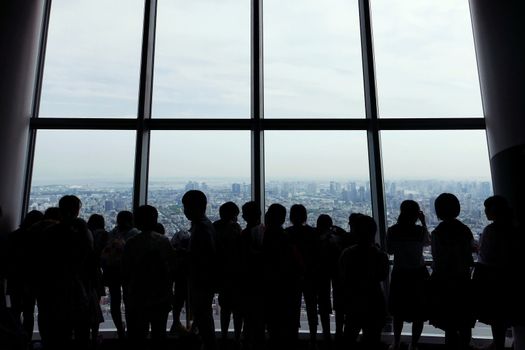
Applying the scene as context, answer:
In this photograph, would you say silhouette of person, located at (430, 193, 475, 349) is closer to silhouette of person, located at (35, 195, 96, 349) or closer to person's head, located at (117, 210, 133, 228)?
silhouette of person, located at (35, 195, 96, 349)

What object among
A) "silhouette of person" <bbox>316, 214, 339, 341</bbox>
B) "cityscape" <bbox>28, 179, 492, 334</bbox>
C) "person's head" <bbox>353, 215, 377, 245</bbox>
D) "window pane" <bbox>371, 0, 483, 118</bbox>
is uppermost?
"window pane" <bbox>371, 0, 483, 118</bbox>

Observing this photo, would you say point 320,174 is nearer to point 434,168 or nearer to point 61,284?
point 434,168

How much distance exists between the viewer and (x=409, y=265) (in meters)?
2.69

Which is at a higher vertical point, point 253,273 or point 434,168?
point 434,168

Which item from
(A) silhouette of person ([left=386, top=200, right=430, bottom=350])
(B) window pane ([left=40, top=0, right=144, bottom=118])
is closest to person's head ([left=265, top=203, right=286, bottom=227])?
(A) silhouette of person ([left=386, top=200, right=430, bottom=350])

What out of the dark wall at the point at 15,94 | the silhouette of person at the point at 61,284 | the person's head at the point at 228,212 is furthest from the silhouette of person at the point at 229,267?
the dark wall at the point at 15,94

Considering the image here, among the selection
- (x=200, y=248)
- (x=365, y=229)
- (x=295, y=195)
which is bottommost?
(x=200, y=248)

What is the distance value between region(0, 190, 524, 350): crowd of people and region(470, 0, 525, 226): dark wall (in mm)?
723

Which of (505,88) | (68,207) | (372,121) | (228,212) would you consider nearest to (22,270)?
(68,207)

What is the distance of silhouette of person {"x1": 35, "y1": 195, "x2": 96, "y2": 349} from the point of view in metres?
1.98

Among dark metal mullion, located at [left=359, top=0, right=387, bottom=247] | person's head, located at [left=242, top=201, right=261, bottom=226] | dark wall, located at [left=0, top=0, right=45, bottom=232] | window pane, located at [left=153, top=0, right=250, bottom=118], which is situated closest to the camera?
person's head, located at [left=242, top=201, right=261, bottom=226]

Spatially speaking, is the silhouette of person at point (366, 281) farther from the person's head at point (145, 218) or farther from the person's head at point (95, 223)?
the person's head at point (95, 223)

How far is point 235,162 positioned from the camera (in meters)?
4.12

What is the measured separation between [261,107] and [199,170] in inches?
44.9
